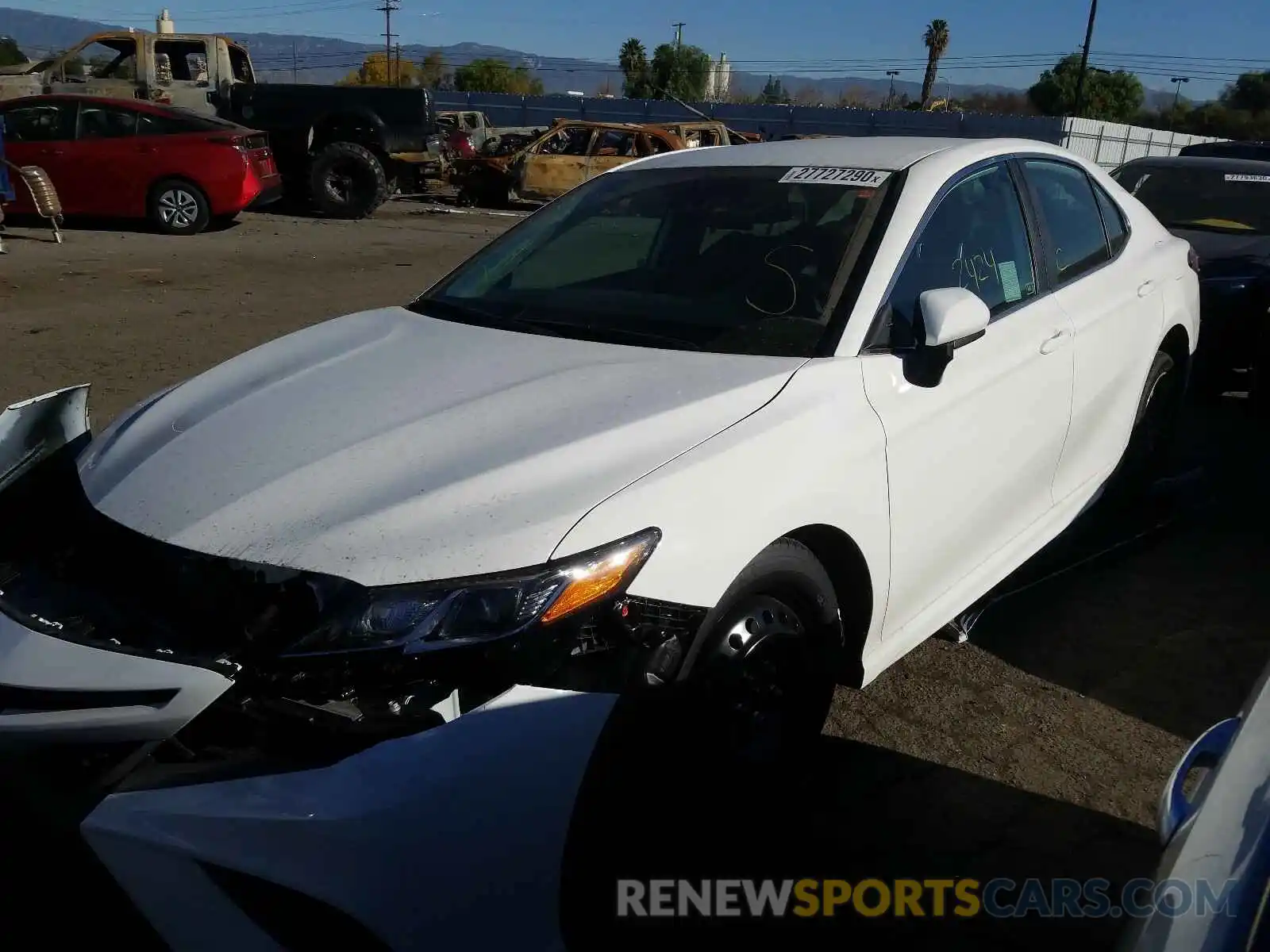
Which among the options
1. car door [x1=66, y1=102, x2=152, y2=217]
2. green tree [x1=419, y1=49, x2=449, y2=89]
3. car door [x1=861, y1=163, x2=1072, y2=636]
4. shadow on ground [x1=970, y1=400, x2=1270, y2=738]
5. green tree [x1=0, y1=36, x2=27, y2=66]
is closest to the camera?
car door [x1=861, y1=163, x2=1072, y2=636]

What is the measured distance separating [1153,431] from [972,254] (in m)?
1.90

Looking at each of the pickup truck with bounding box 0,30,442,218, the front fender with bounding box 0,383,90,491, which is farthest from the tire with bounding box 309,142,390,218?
the front fender with bounding box 0,383,90,491

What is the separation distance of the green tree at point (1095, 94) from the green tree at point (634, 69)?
2421 centimetres

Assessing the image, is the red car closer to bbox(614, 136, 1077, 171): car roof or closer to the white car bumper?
bbox(614, 136, 1077, 171): car roof

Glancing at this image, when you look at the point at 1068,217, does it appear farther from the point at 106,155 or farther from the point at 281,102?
the point at 281,102

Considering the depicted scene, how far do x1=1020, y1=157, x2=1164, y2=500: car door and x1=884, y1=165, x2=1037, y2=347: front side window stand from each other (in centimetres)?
18

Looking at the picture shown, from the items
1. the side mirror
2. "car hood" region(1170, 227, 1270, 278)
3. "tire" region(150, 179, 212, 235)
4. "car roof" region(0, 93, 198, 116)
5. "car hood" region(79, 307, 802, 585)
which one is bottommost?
"tire" region(150, 179, 212, 235)

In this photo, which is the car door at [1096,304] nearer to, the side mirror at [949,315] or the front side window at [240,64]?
the side mirror at [949,315]

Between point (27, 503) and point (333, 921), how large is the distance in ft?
4.65

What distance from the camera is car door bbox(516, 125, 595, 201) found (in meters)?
19.4

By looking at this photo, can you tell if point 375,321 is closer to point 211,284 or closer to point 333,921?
point 333,921

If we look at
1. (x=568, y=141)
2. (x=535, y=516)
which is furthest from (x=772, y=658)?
(x=568, y=141)

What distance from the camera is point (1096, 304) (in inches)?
154

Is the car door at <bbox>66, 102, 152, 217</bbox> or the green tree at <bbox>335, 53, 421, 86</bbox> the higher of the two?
the green tree at <bbox>335, 53, 421, 86</bbox>
